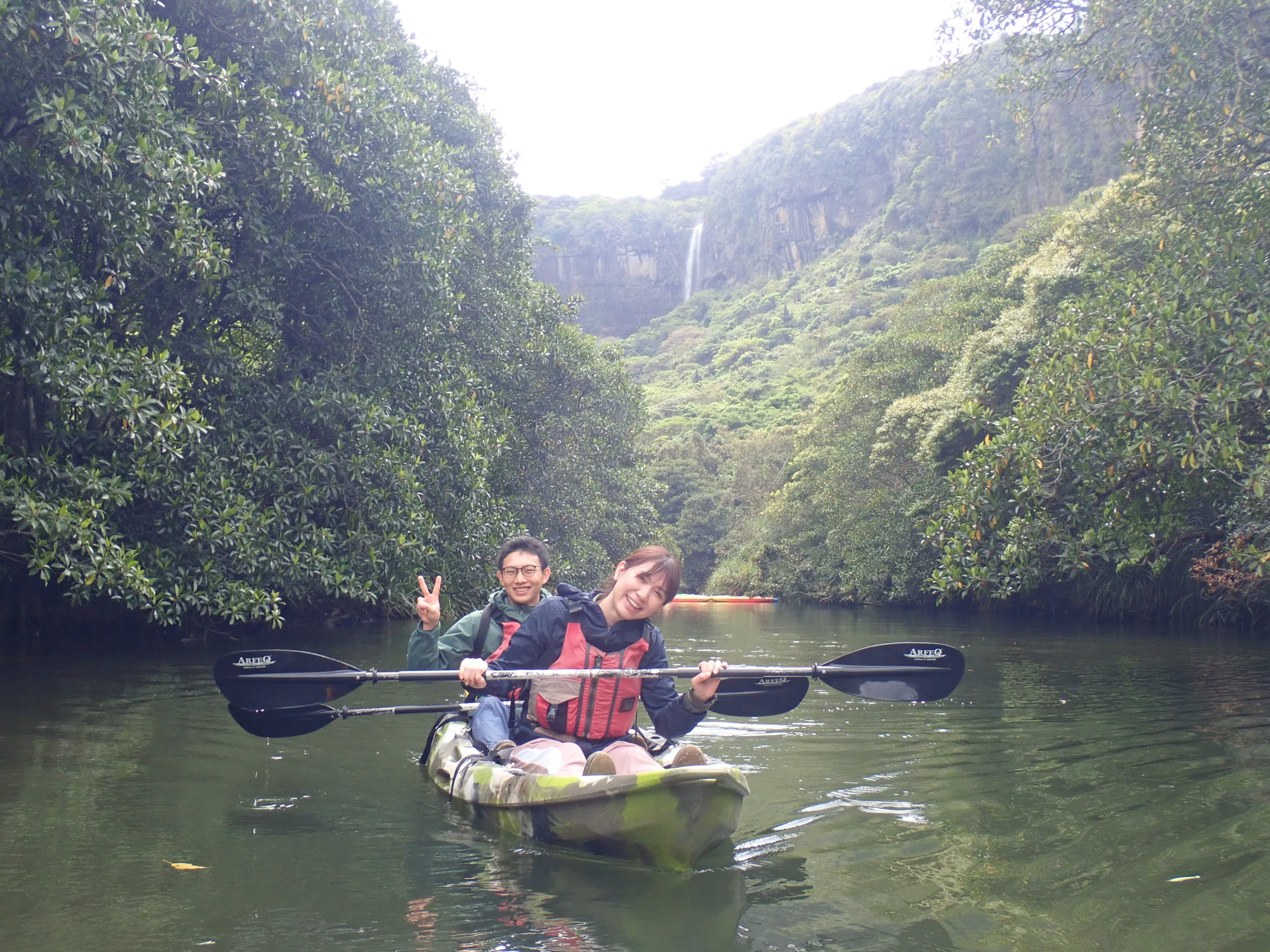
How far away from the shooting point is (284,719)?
5383mm

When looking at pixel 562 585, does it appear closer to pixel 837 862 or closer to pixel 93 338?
pixel 837 862

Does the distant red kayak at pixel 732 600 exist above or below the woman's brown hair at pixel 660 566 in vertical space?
below

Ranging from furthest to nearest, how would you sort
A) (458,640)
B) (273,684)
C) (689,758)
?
(458,640), (273,684), (689,758)

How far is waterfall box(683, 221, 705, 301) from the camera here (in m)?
82.9

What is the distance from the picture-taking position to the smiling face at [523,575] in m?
5.32

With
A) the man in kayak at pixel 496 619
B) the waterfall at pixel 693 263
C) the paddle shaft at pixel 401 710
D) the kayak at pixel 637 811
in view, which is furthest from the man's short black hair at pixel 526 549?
the waterfall at pixel 693 263

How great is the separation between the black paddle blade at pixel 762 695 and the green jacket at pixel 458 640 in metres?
1.08

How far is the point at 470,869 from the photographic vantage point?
3910 millimetres

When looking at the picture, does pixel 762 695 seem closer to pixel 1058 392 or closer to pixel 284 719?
pixel 284 719

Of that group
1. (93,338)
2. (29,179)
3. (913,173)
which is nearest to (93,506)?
(93,338)

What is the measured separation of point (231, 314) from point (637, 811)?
24.5 feet

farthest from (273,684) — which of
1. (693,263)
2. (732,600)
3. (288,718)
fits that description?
(693,263)

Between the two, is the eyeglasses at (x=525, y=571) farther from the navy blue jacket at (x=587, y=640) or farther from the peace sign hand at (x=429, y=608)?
the navy blue jacket at (x=587, y=640)

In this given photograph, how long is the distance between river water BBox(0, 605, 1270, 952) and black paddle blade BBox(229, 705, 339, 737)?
10.8 inches
